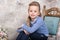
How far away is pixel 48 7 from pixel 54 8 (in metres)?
0.13

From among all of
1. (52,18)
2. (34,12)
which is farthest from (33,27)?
(52,18)

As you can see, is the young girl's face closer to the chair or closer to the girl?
the girl

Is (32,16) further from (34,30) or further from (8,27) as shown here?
(8,27)

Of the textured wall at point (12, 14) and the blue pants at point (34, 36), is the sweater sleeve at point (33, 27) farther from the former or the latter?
the textured wall at point (12, 14)

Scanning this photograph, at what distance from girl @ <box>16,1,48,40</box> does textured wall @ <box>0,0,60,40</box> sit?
59 cm

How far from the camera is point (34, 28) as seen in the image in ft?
8.30

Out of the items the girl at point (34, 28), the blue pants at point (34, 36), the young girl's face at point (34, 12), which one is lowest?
the blue pants at point (34, 36)

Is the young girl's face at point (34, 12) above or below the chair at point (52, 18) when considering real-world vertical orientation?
above

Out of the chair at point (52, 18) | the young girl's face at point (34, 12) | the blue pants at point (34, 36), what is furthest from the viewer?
the chair at point (52, 18)

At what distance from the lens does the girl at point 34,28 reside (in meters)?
2.51

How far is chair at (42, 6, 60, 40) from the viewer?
3.04 metres

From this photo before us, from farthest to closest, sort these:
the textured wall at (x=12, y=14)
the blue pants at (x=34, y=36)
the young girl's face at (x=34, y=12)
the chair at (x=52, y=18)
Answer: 1. the textured wall at (x=12, y=14)
2. the chair at (x=52, y=18)
3. the young girl's face at (x=34, y=12)
4. the blue pants at (x=34, y=36)

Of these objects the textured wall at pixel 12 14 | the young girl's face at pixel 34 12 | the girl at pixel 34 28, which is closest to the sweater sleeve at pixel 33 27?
the girl at pixel 34 28

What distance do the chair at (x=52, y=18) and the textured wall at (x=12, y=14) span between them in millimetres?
348
